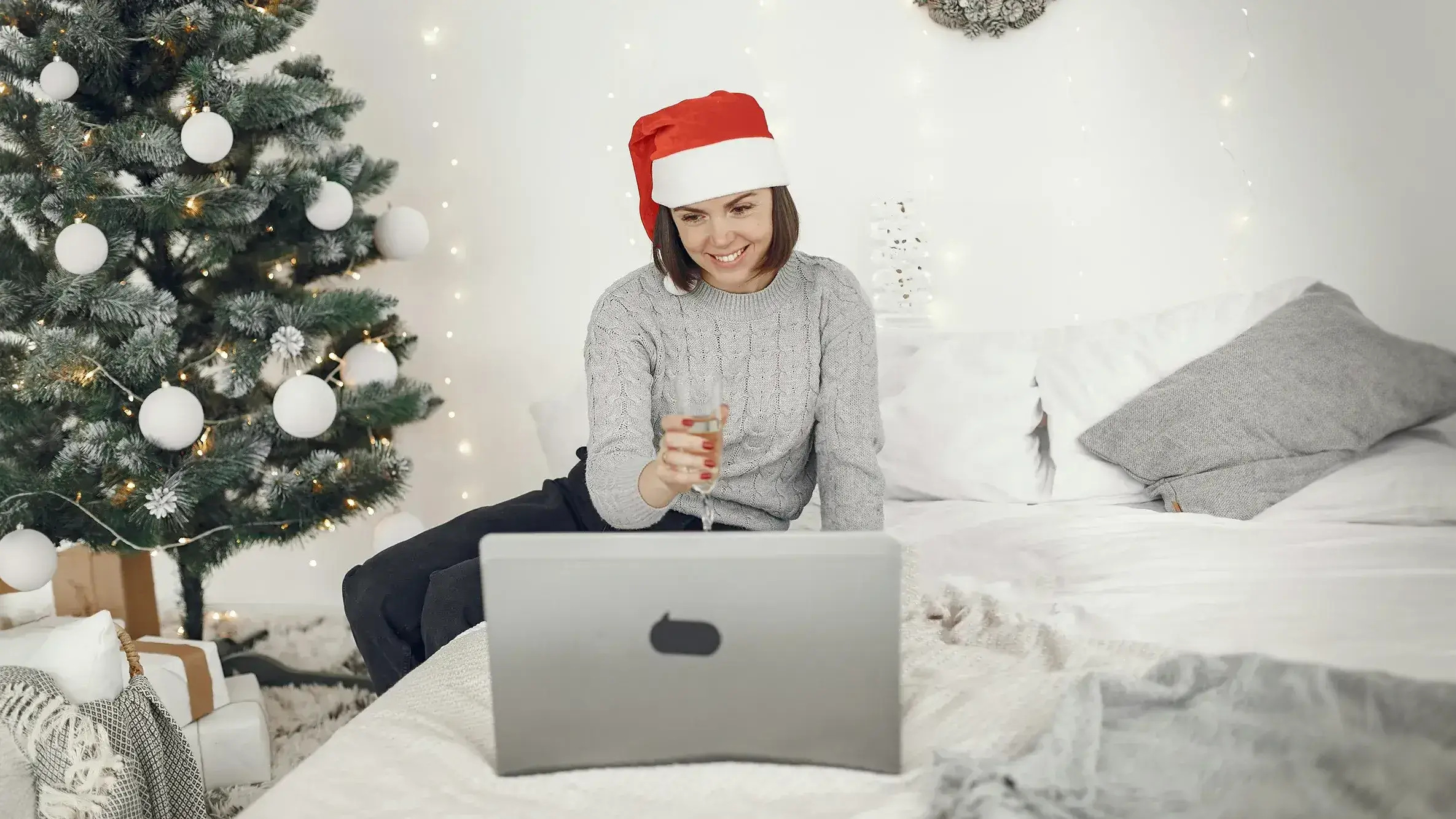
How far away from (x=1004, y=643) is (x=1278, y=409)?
919mm

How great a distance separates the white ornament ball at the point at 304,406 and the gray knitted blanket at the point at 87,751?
706 millimetres

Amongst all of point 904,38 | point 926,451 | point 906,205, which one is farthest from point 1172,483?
point 904,38

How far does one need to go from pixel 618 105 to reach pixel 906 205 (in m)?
0.79

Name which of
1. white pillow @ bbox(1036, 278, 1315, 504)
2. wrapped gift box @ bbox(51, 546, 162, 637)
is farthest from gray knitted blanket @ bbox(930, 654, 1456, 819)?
wrapped gift box @ bbox(51, 546, 162, 637)

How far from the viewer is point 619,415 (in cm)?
141

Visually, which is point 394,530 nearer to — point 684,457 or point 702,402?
point 684,457

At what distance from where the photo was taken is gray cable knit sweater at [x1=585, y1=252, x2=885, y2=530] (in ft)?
4.77

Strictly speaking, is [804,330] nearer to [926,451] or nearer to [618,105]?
[926,451]

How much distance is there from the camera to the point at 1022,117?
2383mm

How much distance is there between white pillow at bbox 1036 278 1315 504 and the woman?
658mm

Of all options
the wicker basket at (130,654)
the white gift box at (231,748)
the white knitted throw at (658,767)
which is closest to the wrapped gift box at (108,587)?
the white gift box at (231,748)

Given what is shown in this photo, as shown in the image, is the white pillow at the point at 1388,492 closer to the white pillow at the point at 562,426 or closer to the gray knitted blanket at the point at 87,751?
the white pillow at the point at 562,426

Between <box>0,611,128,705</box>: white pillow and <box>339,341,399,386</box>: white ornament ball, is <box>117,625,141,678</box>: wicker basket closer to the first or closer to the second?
<box>0,611,128,705</box>: white pillow

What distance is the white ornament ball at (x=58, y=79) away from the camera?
1.87 metres
